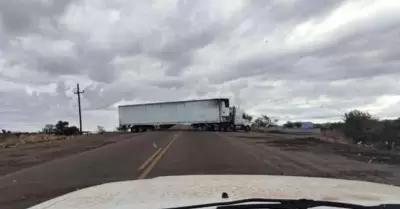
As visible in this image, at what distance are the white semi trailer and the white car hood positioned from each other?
7036 cm

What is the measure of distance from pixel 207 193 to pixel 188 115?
242 ft

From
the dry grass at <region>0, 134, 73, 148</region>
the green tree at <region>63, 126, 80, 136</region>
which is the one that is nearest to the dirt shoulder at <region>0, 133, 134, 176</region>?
the dry grass at <region>0, 134, 73, 148</region>

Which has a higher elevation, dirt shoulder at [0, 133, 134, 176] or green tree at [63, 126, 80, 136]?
green tree at [63, 126, 80, 136]

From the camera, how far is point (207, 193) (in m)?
4.11

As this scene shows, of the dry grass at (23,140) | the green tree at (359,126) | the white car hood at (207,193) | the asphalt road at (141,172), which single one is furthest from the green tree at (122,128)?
the white car hood at (207,193)

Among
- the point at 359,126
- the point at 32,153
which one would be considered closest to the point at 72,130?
the point at 359,126

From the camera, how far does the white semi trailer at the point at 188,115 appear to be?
75.9 meters

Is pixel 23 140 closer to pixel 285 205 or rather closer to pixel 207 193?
pixel 207 193

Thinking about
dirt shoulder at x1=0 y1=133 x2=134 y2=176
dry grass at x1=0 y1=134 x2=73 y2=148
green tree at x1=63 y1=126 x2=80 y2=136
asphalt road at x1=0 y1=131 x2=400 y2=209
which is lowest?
asphalt road at x1=0 y1=131 x2=400 y2=209

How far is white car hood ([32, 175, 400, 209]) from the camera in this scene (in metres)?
3.68

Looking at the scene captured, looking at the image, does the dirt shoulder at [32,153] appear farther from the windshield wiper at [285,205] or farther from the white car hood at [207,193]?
the windshield wiper at [285,205]

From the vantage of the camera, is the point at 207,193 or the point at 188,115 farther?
the point at 188,115

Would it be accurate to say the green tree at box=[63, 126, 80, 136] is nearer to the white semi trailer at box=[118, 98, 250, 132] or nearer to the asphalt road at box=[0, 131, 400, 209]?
the white semi trailer at box=[118, 98, 250, 132]

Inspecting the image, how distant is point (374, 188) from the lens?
4.59 m
